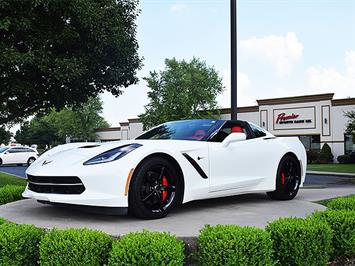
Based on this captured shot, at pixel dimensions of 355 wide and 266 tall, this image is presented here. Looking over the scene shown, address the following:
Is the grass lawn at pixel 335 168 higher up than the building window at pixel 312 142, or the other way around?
the building window at pixel 312 142

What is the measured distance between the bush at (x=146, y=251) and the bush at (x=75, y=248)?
0.16 m

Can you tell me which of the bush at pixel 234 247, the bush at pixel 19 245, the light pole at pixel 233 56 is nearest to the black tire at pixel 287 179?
the light pole at pixel 233 56

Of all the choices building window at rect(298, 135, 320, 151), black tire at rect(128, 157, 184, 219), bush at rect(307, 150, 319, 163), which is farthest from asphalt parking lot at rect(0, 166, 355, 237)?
building window at rect(298, 135, 320, 151)

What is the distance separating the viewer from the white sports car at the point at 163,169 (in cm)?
458

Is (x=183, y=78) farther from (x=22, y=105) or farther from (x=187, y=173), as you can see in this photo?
(x=187, y=173)

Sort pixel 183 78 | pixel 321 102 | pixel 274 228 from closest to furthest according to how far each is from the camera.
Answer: pixel 274 228
pixel 321 102
pixel 183 78

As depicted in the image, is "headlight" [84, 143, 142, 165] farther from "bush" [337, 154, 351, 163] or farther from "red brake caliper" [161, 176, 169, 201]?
"bush" [337, 154, 351, 163]

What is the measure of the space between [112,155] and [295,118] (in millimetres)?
36241

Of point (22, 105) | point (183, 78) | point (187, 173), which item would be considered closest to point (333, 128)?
point (183, 78)

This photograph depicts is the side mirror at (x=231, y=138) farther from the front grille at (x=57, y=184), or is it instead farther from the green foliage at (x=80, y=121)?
the green foliage at (x=80, y=121)

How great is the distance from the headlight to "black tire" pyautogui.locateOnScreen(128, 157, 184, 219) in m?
0.24

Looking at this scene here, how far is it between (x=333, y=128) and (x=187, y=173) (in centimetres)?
3445

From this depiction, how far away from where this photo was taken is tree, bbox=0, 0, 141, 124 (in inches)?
387

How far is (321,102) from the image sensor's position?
123 feet
